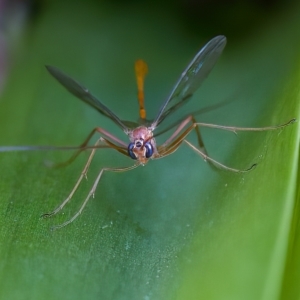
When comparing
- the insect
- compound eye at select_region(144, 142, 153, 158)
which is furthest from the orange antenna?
Result: compound eye at select_region(144, 142, 153, 158)

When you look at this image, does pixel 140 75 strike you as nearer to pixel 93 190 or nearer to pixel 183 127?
pixel 183 127

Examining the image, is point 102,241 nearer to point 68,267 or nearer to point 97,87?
point 68,267

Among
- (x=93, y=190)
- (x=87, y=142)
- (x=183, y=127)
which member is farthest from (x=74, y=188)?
(x=183, y=127)

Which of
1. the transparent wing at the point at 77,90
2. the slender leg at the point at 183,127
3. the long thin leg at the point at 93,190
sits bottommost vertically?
the long thin leg at the point at 93,190

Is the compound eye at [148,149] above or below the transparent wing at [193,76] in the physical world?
below

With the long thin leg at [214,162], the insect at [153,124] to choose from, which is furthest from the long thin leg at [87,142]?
the long thin leg at [214,162]

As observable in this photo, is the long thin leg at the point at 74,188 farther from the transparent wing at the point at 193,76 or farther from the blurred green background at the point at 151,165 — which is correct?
the transparent wing at the point at 193,76

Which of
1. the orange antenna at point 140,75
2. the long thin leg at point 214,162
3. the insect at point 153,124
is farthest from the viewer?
the orange antenna at point 140,75
